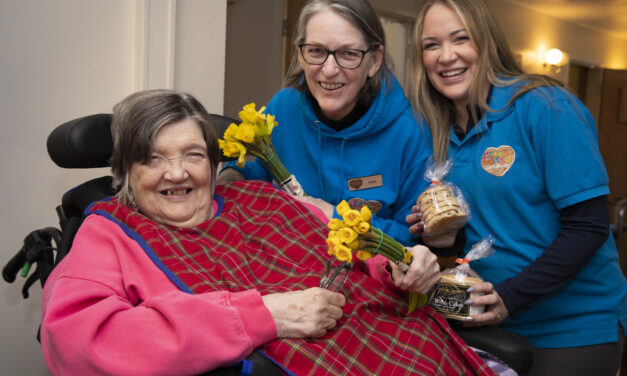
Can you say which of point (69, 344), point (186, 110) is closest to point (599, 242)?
point (186, 110)

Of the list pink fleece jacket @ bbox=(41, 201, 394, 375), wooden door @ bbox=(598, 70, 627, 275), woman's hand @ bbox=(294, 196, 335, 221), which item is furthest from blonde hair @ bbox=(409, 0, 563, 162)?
wooden door @ bbox=(598, 70, 627, 275)

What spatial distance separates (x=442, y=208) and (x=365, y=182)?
41 cm

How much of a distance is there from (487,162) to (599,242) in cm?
37

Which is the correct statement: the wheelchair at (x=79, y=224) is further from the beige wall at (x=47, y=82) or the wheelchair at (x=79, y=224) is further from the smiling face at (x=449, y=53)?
the smiling face at (x=449, y=53)

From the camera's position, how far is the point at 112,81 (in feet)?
7.57

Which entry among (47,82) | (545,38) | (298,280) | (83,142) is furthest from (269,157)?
(545,38)

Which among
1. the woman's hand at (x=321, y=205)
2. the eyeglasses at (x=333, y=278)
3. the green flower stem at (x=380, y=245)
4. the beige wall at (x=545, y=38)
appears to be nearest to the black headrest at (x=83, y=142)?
the woman's hand at (x=321, y=205)

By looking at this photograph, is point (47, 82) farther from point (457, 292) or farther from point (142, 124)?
point (457, 292)

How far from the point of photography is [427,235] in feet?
5.24

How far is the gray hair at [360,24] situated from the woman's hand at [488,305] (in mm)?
746

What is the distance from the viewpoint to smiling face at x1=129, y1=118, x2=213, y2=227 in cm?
144

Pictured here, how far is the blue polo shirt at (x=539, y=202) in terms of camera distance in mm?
1458

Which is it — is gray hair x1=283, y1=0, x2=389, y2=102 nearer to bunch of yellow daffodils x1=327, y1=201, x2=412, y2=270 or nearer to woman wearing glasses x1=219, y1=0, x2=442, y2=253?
woman wearing glasses x1=219, y1=0, x2=442, y2=253

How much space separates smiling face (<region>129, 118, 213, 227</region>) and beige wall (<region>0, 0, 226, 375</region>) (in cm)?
88
